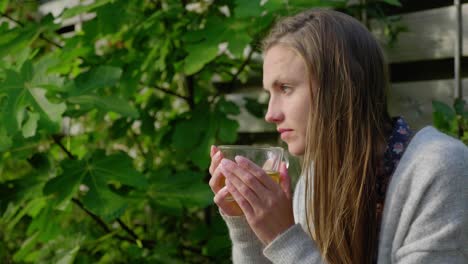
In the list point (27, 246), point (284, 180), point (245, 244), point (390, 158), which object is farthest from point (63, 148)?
point (390, 158)

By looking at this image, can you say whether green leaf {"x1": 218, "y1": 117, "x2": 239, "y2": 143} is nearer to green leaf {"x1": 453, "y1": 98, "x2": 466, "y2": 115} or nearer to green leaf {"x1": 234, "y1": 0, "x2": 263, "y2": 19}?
green leaf {"x1": 234, "y1": 0, "x2": 263, "y2": 19}

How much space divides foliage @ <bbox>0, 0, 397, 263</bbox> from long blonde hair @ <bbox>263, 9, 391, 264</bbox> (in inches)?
33.9

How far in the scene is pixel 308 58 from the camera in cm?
162

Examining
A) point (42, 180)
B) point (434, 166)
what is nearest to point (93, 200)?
point (42, 180)

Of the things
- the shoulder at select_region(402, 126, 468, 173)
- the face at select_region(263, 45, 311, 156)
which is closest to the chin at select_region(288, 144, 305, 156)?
the face at select_region(263, 45, 311, 156)

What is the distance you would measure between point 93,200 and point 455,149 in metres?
1.40

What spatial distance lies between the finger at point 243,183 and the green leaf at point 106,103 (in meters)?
1.00

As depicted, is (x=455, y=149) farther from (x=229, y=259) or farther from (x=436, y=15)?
(x=229, y=259)

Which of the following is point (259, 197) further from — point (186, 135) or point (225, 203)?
point (186, 135)

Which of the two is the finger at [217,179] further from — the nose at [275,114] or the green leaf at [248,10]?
the green leaf at [248,10]

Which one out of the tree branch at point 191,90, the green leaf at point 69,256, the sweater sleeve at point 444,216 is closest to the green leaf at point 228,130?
the tree branch at point 191,90

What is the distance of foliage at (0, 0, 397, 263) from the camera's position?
251 cm

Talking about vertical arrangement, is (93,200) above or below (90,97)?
below

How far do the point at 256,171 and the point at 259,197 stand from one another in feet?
0.18
